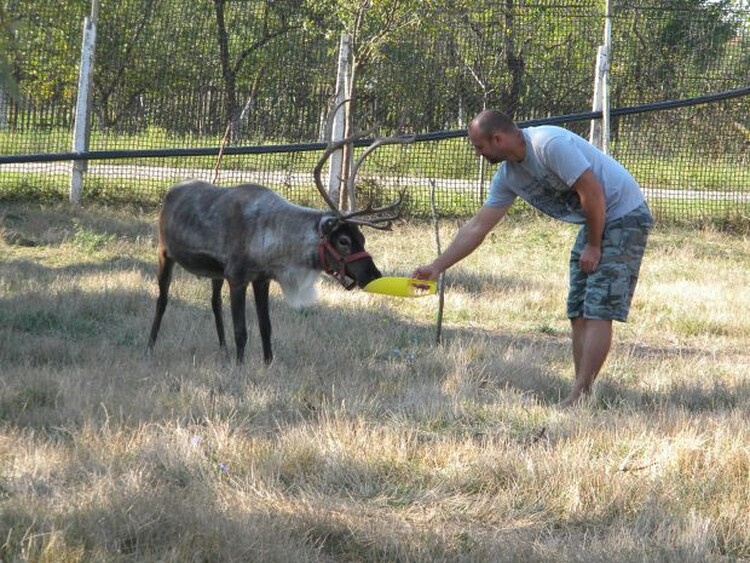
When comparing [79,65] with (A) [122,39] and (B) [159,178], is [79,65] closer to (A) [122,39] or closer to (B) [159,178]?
(A) [122,39]

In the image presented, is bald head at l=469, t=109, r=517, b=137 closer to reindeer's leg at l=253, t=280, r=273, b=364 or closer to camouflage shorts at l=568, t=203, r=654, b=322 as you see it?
camouflage shorts at l=568, t=203, r=654, b=322

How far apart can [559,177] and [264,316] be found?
245 centimetres

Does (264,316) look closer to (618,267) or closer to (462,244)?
(462,244)

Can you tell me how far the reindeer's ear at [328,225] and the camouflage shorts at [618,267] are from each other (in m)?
1.69

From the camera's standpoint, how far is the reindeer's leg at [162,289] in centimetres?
812

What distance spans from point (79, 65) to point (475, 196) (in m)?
5.64

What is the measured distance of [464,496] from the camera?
4.93 m

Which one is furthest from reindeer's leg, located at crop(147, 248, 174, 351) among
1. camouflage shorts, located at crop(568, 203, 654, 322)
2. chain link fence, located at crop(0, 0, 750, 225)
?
chain link fence, located at crop(0, 0, 750, 225)

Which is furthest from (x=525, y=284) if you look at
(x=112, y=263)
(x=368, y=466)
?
(x=368, y=466)

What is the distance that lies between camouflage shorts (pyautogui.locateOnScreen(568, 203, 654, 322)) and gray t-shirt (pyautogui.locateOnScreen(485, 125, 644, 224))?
0.07 m

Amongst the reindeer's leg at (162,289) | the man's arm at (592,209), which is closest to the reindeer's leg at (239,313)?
the reindeer's leg at (162,289)

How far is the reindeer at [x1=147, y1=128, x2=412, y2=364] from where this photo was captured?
747cm

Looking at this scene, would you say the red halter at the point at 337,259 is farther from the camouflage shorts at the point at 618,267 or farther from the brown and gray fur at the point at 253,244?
the camouflage shorts at the point at 618,267

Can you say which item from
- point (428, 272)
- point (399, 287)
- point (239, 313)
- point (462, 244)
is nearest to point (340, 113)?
point (239, 313)
